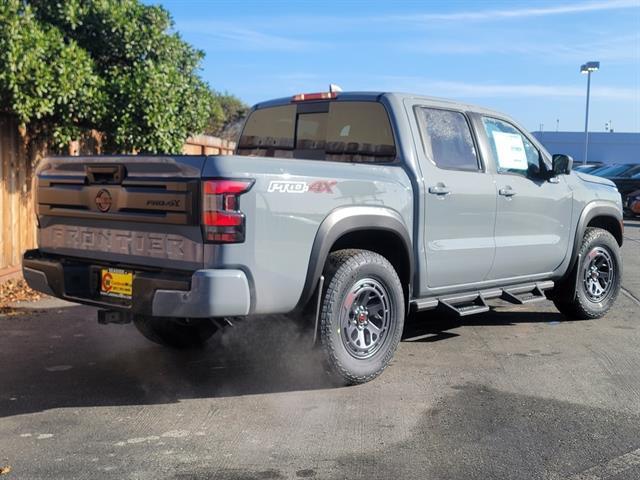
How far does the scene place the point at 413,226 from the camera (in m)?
5.54

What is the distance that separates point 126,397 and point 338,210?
6.28 feet

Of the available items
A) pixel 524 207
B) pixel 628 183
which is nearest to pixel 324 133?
pixel 524 207

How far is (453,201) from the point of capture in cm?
583

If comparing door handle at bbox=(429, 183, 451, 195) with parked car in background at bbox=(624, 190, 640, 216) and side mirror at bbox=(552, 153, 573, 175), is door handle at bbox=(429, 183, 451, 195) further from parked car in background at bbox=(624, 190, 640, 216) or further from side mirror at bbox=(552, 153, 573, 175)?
parked car in background at bbox=(624, 190, 640, 216)

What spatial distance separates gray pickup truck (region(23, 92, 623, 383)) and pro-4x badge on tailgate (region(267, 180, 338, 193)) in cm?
1

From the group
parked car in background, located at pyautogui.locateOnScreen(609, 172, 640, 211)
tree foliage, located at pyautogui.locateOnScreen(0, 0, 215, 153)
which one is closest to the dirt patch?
tree foliage, located at pyautogui.locateOnScreen(0, 0, 215, 153)

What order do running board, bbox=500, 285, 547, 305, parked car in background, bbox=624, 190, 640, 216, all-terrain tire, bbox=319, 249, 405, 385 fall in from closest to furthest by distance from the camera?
all-terrain tire, bbox=319, 249, 405, 385
running board, bbox=500, 285, 547, 305
parked car in background, bbox=624, 190, 640, 216

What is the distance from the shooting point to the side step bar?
5829 mm

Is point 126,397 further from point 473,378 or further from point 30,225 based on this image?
point 30,225

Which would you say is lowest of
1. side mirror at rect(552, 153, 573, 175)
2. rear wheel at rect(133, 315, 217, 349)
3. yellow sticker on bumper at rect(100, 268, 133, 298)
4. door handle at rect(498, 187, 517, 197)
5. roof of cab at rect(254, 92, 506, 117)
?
rear wheel at rect(133, 315, 217, 349)

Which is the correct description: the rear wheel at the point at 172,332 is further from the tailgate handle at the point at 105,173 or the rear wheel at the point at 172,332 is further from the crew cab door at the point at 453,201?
the crew cab door at the point at 453,201

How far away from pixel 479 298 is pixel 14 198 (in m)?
5.42

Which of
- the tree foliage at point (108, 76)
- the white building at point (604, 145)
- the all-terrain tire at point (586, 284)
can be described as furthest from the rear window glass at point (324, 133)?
the white building at point (604, 145)

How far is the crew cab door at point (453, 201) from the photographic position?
571 centimetres
